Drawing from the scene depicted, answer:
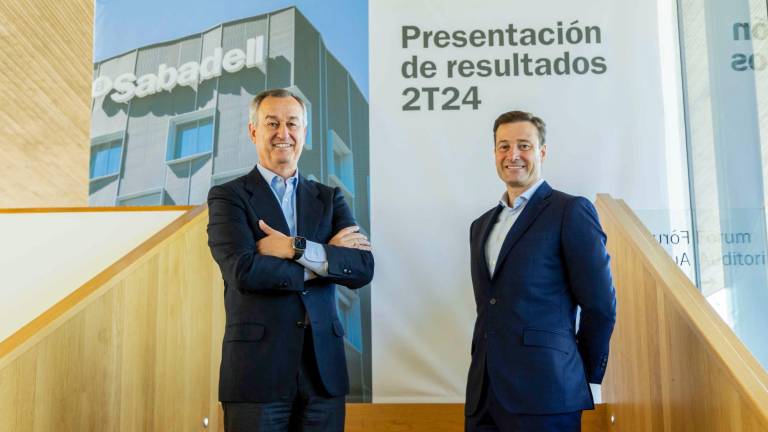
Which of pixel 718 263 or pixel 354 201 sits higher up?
pixel 354 201

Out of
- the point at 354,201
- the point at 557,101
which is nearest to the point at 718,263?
the point at 557,101

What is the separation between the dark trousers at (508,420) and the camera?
2432 millimetres

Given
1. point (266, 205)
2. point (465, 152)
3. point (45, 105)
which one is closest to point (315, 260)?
point (266, 205)

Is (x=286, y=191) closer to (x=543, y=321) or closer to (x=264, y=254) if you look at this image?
(x=264, y=254)

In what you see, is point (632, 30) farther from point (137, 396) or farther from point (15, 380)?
point (15, 380)

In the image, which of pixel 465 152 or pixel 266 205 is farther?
pixel 465 152

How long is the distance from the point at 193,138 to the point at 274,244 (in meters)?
2.12

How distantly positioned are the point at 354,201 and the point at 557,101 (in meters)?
1.23

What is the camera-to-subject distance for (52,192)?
5266 mm

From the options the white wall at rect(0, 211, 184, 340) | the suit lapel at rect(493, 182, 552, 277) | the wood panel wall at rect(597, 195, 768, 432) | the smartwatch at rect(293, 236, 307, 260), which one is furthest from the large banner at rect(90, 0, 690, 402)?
the smartwatch at rect(293, 236, 307, 260)

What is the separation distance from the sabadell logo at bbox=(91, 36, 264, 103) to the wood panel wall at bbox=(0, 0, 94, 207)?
60cm

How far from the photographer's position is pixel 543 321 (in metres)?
2.50

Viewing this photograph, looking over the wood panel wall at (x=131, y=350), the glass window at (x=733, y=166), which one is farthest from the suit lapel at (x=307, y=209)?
the glass window at (x=733, y=166)

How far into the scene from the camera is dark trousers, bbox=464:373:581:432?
243 centimetres
